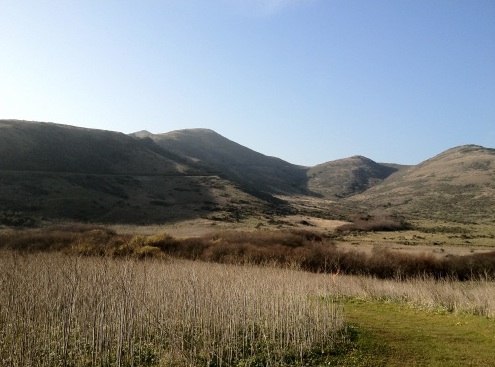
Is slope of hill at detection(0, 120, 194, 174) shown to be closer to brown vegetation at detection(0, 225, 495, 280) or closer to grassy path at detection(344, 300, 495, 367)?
brown vegetation at detection(0, 225, 495, 280)

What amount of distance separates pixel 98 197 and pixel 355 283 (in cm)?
5152

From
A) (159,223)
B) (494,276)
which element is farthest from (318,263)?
(159,223)

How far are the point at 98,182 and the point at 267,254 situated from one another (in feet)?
167

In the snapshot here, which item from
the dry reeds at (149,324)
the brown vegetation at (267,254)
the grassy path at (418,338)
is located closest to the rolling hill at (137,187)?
the brown vegetation at (267,254)

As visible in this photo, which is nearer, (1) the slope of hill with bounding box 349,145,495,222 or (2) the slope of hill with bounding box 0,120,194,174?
(2) the slope of hill with bounding box 0,120,194,174

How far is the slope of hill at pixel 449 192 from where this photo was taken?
9462 centimetres

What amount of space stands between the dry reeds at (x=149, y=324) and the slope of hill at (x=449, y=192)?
79464 millimetres

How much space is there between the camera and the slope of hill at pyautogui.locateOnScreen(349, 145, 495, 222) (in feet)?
310

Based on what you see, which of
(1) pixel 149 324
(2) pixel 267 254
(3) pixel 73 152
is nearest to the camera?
(1) pixel 149 324

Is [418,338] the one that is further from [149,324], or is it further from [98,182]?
[98,182]

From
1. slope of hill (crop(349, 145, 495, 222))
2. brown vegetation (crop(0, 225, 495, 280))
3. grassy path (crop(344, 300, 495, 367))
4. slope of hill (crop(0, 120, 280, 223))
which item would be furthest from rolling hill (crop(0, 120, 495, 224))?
grassy path (crop(344, 300, 495, 367))

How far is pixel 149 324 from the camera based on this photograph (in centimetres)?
1229

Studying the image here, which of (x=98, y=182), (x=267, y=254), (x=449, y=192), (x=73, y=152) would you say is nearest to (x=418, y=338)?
(x=267, y=254)

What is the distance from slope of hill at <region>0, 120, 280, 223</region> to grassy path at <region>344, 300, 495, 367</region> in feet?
154
